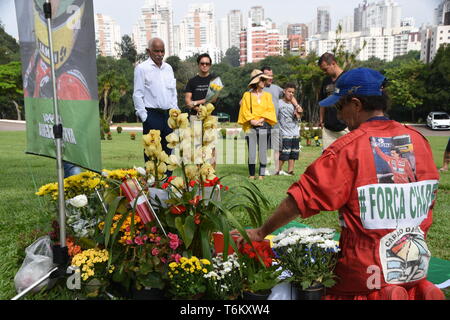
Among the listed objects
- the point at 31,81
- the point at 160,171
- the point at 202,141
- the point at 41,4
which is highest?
the point at 41,4

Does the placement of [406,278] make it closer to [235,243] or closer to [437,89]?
[235,243]

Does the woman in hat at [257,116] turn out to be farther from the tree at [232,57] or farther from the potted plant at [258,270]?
the potted plant at [258,270]

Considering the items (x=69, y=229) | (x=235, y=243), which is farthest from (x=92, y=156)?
(x=235, y=243)

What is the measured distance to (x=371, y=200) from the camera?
74.3 inches

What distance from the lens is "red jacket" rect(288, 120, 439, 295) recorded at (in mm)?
1884

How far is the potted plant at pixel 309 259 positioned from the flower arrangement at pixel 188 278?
0.44 meters

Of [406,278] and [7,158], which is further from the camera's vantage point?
[7,158]

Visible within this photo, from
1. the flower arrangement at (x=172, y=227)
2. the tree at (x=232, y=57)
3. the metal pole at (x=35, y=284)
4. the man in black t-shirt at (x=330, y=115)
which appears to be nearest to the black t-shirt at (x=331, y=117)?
the man in black t-shirt at (x=330, y=115)

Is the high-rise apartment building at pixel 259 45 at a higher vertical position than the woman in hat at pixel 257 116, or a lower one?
higher

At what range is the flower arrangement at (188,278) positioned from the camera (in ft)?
7.13

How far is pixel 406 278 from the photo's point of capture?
1.97 metres

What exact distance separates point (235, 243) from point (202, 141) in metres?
0.59

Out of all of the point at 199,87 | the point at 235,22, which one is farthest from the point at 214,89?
the point at 235,22

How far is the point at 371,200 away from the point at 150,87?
14.7ft
